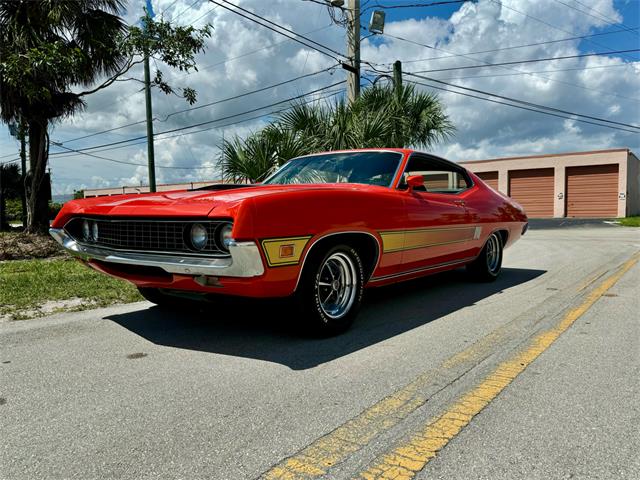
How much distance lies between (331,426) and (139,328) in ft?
7.70

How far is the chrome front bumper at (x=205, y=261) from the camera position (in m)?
3.10

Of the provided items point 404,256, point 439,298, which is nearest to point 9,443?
point 404,256

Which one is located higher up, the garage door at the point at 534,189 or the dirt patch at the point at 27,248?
the garage door at the point at 534,189

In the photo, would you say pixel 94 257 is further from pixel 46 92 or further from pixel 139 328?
pixel 46 92

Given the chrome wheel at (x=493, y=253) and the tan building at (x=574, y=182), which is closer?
the chrome wheel at (x=493, y=253)

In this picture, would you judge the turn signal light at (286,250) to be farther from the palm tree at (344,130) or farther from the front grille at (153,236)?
the palm tree at (344,130)

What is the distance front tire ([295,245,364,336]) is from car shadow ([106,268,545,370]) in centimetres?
11

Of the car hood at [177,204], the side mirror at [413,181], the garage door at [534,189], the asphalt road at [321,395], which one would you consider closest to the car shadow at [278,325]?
the asphalt road at [321,395]

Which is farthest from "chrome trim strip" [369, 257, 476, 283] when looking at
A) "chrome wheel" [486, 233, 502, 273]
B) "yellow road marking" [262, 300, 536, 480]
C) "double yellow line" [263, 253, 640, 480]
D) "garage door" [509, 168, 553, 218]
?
"garage door" [509, 168, 553, 218]

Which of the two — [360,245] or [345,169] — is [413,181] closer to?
[345,169]

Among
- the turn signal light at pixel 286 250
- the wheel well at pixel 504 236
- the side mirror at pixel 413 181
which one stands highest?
the side mirror at pixel 413 181

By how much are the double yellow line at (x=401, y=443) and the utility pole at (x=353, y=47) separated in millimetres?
12287

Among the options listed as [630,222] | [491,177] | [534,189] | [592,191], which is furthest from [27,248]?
[491,177]

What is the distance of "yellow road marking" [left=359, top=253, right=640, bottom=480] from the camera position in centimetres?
205
